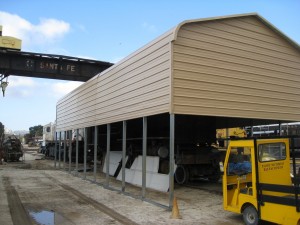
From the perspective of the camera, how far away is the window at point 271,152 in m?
8.56

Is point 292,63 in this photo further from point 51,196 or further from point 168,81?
point 51,196

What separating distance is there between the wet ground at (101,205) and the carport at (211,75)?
0.91 meters

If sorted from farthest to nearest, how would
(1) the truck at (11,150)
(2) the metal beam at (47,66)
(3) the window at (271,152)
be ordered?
(1) the truck at (11,150) → (2) the metal beam at (47,66) → (3) the window at (271,152)

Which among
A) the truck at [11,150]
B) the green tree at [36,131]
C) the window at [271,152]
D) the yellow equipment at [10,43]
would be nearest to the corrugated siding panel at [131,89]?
the window at [271,152]

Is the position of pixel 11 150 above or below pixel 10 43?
below

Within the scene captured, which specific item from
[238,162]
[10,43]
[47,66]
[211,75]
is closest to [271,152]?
[238,162]

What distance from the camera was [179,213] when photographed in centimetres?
1027

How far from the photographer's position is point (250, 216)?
860 cm

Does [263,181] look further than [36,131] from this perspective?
No

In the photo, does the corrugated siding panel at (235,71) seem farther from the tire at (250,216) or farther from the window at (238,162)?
the tire at (250,216)

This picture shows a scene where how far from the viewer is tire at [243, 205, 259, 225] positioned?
839 cm

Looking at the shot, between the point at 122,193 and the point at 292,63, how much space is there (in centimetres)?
783

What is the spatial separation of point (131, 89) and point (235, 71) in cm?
378

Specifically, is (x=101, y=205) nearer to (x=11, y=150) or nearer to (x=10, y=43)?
(x=10, y=43)
